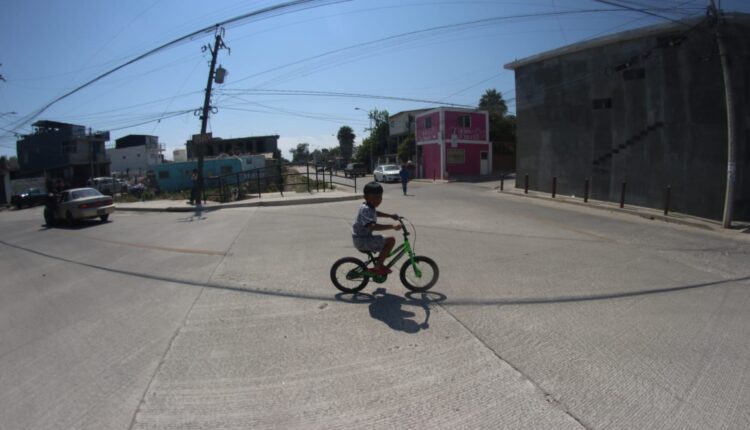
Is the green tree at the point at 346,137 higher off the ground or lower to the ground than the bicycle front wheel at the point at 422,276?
higher

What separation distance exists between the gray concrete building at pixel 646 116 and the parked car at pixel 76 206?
19.7 m

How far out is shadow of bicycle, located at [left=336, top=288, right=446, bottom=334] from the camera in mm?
4781

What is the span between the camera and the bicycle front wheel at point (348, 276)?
582cm

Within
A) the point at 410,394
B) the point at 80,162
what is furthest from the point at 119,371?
the point at 80,162

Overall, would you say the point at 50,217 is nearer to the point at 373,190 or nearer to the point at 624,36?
the point at 373,190

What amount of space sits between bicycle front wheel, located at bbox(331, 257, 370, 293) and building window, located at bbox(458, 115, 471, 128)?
118ft

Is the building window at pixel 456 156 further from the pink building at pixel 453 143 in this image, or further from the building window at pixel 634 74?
the building window at pixel 634 74

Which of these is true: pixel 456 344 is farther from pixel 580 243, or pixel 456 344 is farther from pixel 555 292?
pixel 580 243

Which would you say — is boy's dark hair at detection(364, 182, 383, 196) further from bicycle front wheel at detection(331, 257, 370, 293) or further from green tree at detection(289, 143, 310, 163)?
green tree at detection(289, 143, 310, 163)

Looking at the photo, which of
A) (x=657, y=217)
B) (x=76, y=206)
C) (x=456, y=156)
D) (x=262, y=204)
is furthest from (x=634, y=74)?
(x=456, y=156)

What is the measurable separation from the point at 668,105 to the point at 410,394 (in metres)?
15.9

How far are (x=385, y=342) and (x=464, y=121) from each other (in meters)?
38.1

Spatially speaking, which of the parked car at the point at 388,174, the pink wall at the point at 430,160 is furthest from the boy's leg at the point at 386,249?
the pink wall at the point at 430,160

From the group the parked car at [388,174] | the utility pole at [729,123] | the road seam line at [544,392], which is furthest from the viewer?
the parked car at [388,174]
